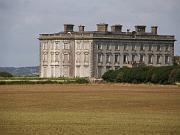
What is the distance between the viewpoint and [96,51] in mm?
148875

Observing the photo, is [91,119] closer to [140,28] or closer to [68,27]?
[68,27]

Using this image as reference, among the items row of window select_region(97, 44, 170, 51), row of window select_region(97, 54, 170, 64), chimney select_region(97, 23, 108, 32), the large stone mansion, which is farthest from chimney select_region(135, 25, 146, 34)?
chimney select_region(97, 23, 108, 32)

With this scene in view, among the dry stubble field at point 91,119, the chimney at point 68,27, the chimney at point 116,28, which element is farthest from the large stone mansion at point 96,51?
the dry stubble field at point 91,119

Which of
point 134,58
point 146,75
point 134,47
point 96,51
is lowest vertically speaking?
point 146,75

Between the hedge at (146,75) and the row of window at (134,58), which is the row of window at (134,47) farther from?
the hedge at (146,75)

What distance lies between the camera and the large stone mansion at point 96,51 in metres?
148

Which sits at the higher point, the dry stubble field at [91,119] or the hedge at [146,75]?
the hedge at [146,75]

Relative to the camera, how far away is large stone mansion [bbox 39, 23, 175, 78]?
486 feet

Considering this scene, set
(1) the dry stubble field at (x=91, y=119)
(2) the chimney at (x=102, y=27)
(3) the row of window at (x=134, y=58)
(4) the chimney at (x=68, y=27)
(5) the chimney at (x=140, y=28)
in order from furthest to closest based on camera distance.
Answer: (5) the chimney at (x=140, y=28), (4) the chimney at (x=68, y=27), (2) the chimney at (x=102, y=27), (3) the row of window at (x=134, y=58), (1) the dry stubble field at (x=91, y=119)

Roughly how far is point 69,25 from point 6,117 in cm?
11183

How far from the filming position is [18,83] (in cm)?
11406

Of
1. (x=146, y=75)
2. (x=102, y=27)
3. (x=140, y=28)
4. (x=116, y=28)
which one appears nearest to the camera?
(x=146, y=75)

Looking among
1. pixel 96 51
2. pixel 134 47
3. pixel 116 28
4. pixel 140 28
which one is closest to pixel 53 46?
pixel 96 51

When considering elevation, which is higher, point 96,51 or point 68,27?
point 68,27
